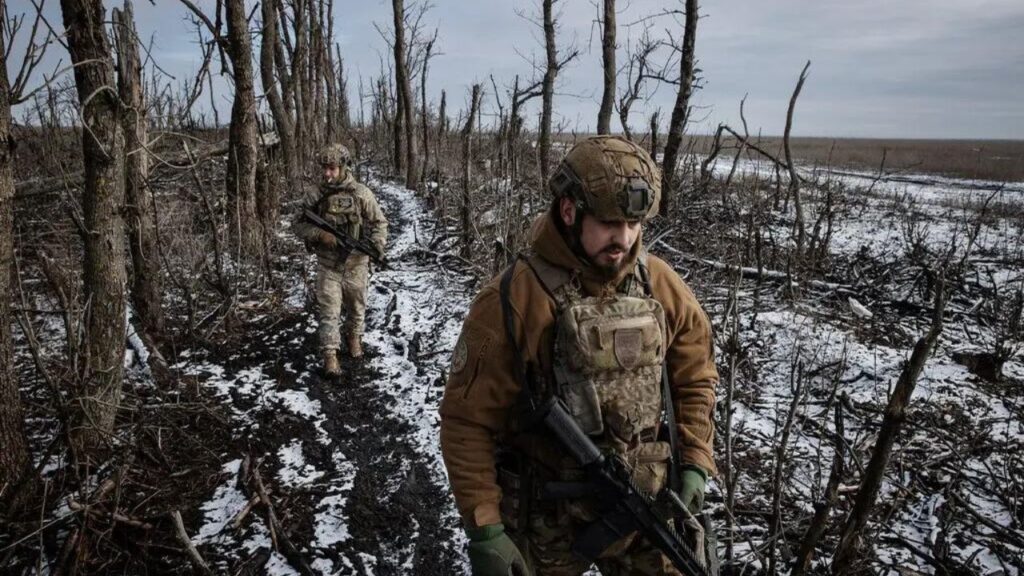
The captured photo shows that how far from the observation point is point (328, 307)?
197 inches

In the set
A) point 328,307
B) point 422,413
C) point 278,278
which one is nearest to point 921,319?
point 422,413

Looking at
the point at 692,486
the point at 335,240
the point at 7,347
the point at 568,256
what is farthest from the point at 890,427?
the point at 335,240

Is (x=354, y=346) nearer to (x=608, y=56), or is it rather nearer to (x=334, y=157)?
(x=334, y=157)

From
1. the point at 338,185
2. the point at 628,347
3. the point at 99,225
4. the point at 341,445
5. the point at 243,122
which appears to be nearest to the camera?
the point at 628,347

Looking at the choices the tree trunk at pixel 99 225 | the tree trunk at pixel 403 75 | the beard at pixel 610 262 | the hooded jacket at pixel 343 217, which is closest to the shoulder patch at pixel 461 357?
the beard at pixel 610 262

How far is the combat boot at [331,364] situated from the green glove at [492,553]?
3692mm

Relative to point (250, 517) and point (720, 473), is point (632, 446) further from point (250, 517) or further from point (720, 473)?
point (250, 517)

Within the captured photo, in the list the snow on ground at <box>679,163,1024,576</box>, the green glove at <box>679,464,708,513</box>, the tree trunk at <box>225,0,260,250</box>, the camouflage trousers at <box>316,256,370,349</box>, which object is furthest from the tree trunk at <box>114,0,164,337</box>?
the snow on ground at <box>679,163,1024,576</box>

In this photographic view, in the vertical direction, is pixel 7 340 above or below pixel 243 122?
below

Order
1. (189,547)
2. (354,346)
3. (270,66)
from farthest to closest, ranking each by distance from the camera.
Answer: (270,66) < (354,346) < (189,547)

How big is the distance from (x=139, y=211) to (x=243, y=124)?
3.38 m

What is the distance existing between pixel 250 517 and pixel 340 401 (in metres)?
1.55

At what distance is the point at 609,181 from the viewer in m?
1.55

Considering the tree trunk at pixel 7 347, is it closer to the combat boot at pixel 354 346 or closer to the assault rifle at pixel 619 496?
the combat boot at pixel 354 346
